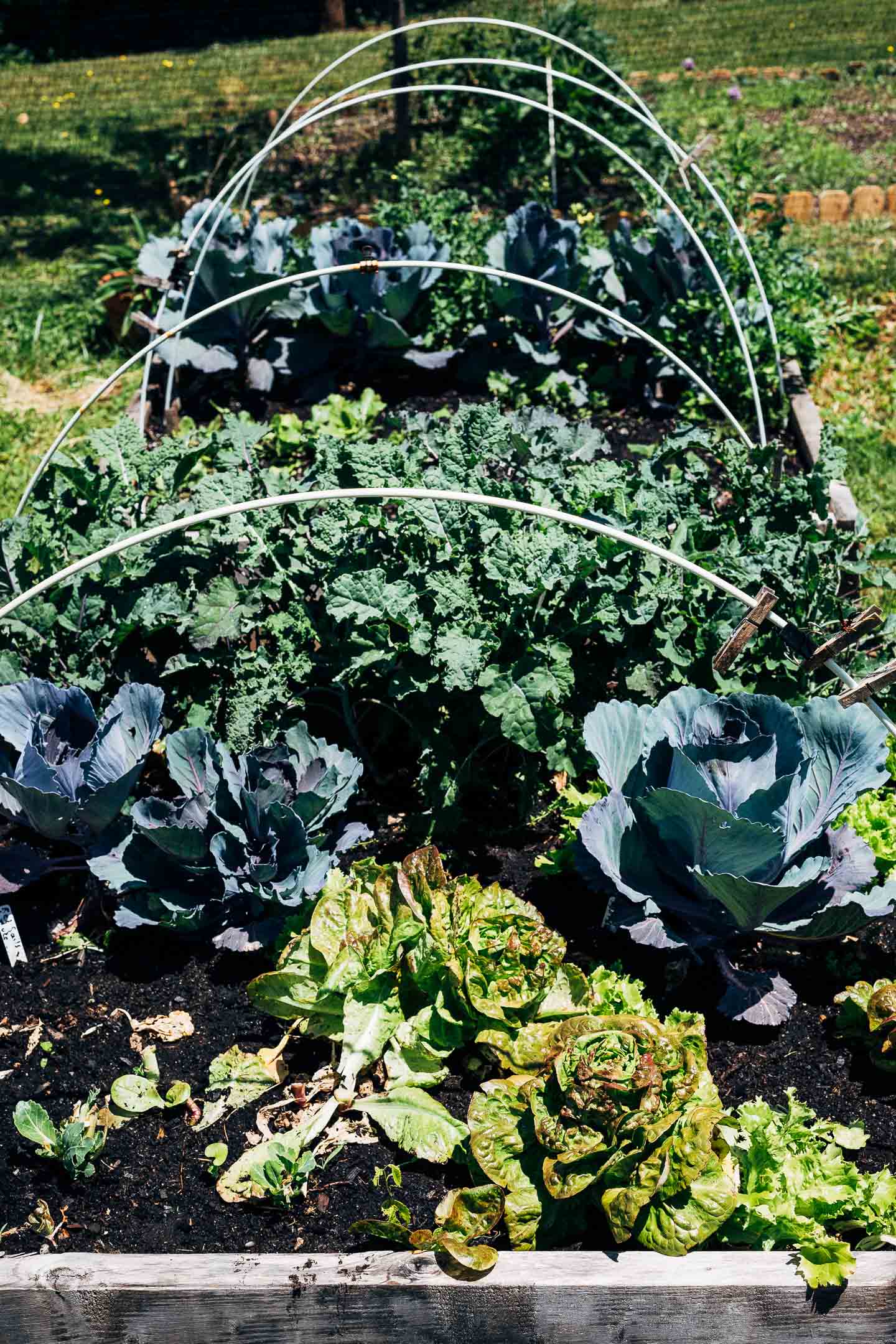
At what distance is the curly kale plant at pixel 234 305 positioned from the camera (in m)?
5.03

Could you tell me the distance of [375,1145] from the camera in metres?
2.58

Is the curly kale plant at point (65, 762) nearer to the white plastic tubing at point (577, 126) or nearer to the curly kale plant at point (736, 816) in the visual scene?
the curly kale plant at point (736, 816)

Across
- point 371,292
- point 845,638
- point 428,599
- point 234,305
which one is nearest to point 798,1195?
point 845,638

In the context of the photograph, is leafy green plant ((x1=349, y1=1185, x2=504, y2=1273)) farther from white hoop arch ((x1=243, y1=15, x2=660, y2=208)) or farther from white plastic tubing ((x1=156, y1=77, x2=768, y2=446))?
white hoop arch ((x1=243, y1=15, x2=660, y2=208))

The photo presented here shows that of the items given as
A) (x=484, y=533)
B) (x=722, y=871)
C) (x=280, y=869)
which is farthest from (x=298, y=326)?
(x=722, y=871)

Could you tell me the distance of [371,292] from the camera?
5059mm

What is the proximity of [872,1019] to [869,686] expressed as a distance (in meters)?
0.72

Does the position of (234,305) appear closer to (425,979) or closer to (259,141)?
(425,979)

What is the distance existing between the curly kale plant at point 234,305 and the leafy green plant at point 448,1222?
3650 mm

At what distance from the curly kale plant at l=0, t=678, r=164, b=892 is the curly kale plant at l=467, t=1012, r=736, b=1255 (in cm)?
121

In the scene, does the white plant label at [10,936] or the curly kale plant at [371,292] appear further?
the curly kale plant at [371,292]

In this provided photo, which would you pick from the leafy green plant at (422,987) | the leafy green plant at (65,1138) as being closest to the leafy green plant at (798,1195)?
the leafy green plant at (422,987)

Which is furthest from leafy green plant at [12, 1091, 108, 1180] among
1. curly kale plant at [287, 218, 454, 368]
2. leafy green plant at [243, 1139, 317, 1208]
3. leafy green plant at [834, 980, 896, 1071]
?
curly kale plant at [287, 218, 454, 368]

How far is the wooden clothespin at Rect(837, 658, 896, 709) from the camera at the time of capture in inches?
106
